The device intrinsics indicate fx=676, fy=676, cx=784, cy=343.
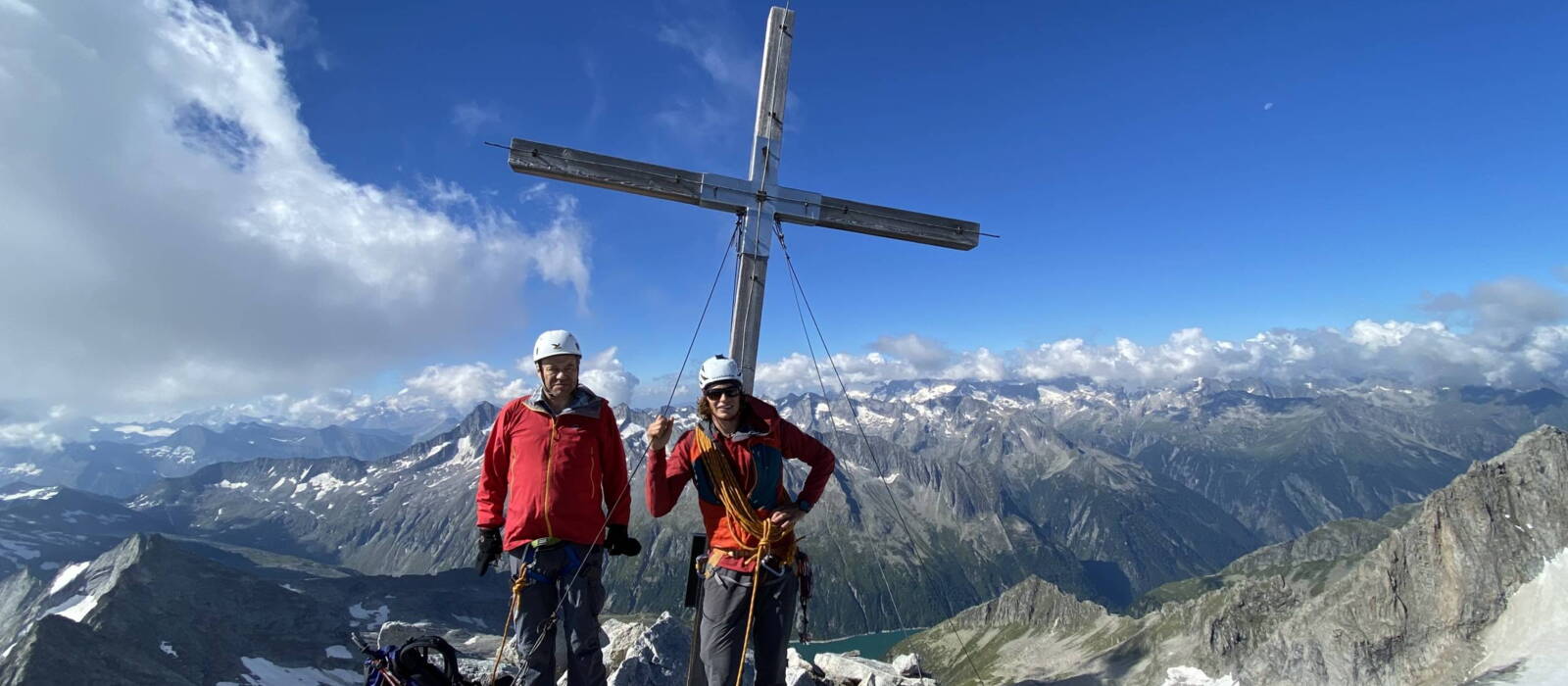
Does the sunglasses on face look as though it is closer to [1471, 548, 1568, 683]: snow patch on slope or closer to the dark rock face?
[1471, 548, 1568, 683]: snow patch on slope

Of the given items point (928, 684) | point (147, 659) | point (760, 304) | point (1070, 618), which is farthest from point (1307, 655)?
point (147, 659)

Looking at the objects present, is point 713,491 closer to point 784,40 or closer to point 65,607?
point 784,40

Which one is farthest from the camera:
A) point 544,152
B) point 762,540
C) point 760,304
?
point 760,304

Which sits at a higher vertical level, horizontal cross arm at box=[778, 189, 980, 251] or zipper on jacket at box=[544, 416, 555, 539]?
horizontal cross arm at box=[778, 189, 980, 251]

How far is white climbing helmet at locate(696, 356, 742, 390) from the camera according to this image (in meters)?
7.58

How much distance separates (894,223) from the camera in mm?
10023

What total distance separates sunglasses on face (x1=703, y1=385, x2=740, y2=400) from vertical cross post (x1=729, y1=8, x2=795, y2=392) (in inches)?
57.0

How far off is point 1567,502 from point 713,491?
156 metres

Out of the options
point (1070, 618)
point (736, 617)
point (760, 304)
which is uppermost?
point (760, 304)

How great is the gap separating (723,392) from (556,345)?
229 cm

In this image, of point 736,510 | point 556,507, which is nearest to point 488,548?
point 556,507

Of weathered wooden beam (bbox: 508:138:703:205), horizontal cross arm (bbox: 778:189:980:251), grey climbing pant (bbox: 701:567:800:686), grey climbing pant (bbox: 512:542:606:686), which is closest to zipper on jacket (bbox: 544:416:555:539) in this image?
grey climbing pant (bbox: 512:542:606:686)

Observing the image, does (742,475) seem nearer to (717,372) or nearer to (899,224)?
(717,372)

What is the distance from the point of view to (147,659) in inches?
3890
